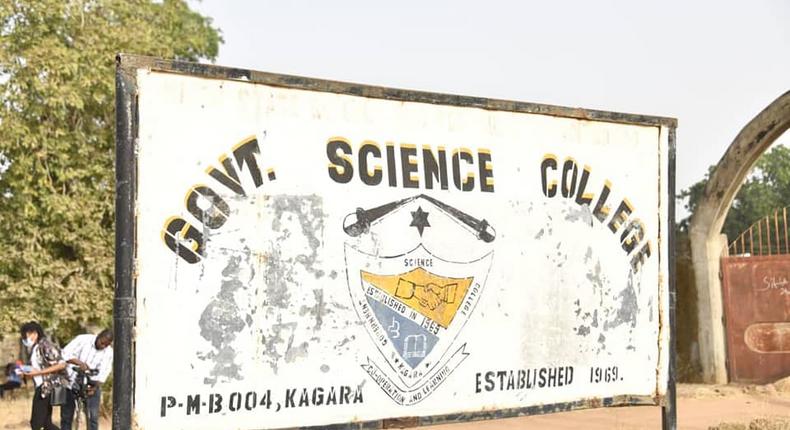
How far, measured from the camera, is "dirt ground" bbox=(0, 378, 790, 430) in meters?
12.3

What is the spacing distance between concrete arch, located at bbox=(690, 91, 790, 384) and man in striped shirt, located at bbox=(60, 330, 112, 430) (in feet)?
30.3

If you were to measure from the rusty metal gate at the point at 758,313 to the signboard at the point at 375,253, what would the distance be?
348 inches

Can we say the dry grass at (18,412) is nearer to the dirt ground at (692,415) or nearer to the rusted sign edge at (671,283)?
the dirt ground at (692,415)

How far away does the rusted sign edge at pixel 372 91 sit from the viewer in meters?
5.66

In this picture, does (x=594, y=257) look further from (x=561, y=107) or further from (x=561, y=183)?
(x=561, y=107)

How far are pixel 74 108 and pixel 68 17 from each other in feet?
4.57

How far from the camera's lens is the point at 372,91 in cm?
639

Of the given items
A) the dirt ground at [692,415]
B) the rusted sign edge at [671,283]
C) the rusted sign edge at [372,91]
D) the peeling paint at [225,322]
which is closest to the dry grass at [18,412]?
the dirt ground at [692,415]

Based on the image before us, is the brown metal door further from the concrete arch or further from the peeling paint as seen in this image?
the peeling paint

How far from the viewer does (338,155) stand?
6.25 meters

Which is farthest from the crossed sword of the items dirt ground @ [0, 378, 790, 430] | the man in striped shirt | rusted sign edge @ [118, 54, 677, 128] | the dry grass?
the dry grass

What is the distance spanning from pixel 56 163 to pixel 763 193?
30.6 m

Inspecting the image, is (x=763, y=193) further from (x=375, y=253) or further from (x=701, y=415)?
(x=375, y=253)

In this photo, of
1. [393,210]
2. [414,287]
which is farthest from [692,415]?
[393,210]
